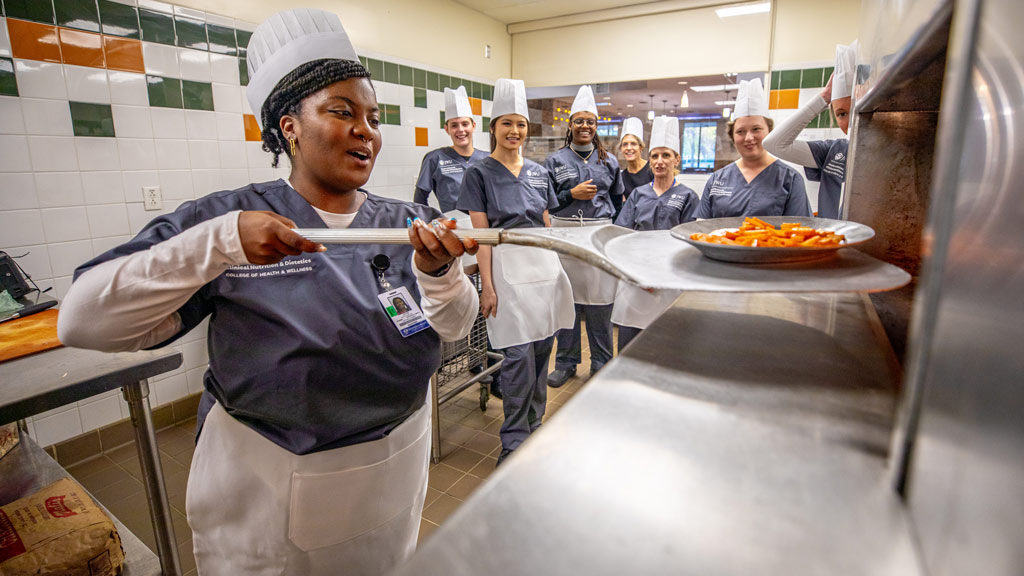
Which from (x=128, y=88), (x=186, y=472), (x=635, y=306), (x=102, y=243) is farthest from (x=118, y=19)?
(x=635, y=306)

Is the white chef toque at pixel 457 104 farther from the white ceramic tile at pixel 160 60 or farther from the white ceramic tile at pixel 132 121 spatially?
the white ceramic tile at pixel 132 121

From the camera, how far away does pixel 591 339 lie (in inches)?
139

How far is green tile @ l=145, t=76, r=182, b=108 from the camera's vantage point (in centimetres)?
254

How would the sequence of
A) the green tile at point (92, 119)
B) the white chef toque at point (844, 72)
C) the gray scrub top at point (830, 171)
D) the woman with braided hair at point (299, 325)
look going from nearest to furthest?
the woman with braided hair at point (299, 325)
the white chef toque at point (844, 72)
the green tile at point (92, 119)
the gray scrub top at point (830, 171)

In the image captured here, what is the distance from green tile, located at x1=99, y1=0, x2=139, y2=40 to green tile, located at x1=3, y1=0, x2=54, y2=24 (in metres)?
0.18

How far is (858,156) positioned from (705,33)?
12.6 feet

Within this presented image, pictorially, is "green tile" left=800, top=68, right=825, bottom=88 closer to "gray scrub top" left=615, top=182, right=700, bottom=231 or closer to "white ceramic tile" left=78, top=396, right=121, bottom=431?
"gray scrub top" left=615, top=182, right=700, bottom=231

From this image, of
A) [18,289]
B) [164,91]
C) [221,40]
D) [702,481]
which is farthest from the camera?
[221,40]

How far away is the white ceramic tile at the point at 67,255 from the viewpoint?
2344 mm

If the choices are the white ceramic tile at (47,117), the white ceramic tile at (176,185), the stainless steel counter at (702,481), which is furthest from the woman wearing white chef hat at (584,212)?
the stainless steel counter at (702,481)

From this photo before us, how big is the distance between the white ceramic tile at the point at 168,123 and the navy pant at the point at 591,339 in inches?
93.6

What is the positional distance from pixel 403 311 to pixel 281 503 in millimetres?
451

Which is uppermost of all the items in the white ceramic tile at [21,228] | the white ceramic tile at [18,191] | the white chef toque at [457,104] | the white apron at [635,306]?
the white chef toque at [457,104]

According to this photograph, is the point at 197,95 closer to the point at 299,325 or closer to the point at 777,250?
the point at 299,325
